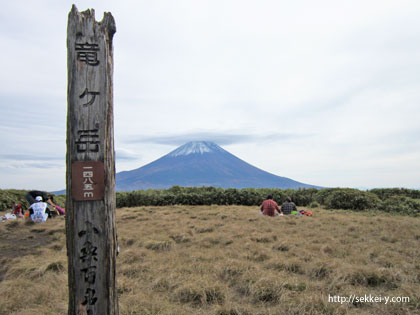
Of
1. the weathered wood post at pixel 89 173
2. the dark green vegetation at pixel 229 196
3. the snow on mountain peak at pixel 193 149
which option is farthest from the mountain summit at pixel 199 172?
the weathered wood post at pixel 89 173

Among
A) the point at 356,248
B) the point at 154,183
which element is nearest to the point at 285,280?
the point at 356,248

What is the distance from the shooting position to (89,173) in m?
2.48

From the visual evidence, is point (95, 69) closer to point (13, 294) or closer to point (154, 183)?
point (13, 294)

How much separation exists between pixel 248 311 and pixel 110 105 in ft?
9.18

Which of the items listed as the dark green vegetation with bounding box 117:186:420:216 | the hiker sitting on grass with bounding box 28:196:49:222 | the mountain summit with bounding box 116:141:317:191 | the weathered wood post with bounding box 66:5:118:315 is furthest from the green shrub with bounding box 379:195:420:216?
the mountain summit with bounding box 116:141:317:191

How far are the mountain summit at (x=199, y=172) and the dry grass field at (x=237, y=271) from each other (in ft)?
406

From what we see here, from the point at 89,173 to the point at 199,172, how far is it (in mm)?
145421

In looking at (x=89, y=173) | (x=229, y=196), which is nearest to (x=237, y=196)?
(x=229, y=196)

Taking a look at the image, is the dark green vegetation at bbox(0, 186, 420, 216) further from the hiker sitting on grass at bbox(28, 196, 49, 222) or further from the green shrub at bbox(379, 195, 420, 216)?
the hiker sitting on grass at bbox(28, 196, 49, 222)

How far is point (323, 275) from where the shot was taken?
4.37 meters

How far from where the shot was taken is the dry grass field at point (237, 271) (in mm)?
3445

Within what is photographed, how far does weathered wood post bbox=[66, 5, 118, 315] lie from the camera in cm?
248

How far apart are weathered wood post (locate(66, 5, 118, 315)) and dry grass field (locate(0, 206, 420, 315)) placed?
108 centimetres

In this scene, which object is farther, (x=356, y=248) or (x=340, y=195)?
(x=340, y=195)
